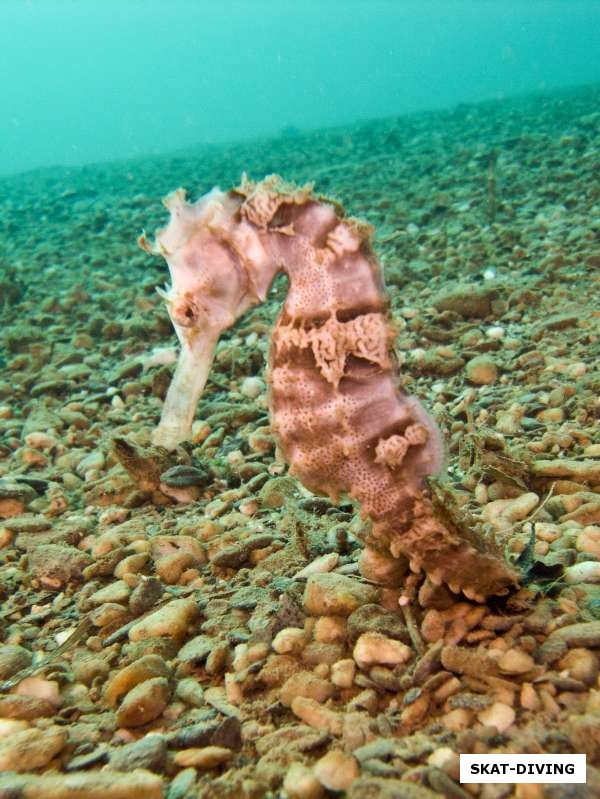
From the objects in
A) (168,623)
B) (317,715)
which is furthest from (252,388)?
(317,715)

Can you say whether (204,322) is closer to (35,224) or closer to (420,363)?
(420,363)

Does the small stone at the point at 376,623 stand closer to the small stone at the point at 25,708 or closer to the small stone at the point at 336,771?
the small stone at the point at 336,771

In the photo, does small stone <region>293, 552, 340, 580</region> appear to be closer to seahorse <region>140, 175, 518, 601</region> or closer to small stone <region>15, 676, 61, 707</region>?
seahorse <region>140, 175, 518, 601</region>

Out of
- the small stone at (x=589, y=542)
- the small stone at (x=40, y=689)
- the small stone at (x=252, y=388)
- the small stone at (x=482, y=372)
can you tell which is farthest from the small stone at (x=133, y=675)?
the small stone at (x=482, y=372)

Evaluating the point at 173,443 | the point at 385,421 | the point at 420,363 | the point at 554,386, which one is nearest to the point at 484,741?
the point at 385,421

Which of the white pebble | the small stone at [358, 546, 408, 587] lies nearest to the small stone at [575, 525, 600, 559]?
the small stone at [358, 546, 408, 587]

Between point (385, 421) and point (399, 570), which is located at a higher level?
point (385, 421)
